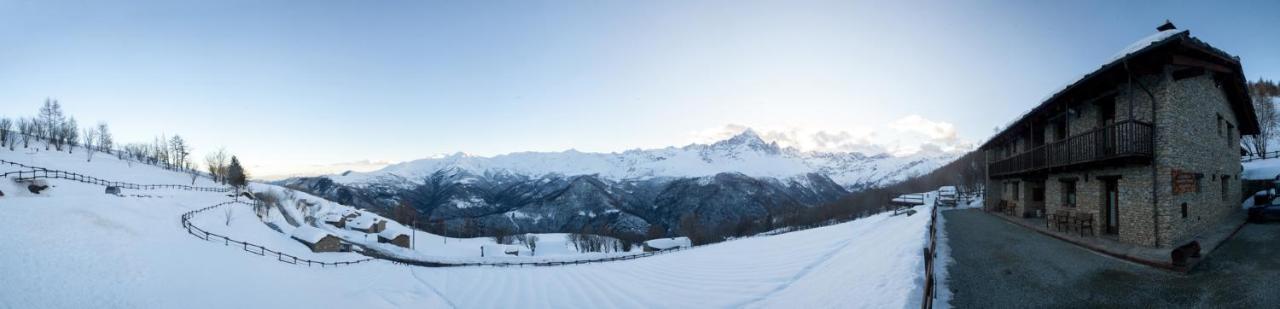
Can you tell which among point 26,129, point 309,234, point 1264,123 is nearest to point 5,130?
point 26,129

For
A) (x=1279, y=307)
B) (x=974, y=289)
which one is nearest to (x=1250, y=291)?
(x=1279, y=307)

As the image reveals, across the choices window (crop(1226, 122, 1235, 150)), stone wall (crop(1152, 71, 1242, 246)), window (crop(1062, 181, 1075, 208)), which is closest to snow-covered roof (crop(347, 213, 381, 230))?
window (crop(1062, 181, 1075, 208))

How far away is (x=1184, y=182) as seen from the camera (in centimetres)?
1377

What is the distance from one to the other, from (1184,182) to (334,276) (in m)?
39.1

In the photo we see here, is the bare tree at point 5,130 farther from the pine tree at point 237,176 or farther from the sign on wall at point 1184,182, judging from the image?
the sign on wall at point 1184,182

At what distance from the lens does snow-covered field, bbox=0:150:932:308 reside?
1320 centimetres

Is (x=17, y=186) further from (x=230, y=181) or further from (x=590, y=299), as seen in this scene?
(x=230, y=181)

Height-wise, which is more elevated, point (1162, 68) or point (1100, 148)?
point (1162, 68)

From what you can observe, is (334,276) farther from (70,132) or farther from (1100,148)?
(70,132)

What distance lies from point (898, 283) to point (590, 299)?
42.3 feet

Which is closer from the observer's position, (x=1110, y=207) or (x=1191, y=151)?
(x=1191, y=151)

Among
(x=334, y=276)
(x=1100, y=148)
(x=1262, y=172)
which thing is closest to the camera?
(x=1100, y=148)

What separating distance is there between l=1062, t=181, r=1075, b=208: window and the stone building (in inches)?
1.3

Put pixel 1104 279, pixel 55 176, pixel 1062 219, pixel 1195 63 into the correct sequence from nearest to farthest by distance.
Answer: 1. pixel 1104 279
2. pixel 1195 63
3. pixel 1062 219
4. pixel 55 176
